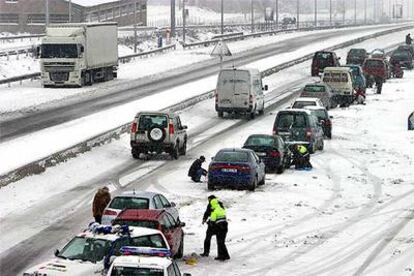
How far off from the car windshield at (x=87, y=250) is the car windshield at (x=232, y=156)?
13.1m

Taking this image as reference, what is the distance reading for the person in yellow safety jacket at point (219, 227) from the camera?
21.5 metres

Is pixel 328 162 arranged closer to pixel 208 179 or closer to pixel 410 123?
pixel 208 179

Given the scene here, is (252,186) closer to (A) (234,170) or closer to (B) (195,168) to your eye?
(A) (234,170)

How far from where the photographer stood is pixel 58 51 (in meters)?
59.5

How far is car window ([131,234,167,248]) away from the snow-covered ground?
2430 mm

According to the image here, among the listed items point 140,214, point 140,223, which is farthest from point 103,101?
point 140,223

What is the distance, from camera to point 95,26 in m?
63.5

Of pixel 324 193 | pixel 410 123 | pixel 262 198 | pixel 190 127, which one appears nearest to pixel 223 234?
pixel 262 198

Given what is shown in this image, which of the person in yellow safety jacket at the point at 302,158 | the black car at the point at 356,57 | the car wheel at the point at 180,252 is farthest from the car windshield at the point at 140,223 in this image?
the black car at the point at 356,57

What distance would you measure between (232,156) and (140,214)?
1062 cm

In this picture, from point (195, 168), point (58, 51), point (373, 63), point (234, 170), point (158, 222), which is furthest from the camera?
point (373, 63)

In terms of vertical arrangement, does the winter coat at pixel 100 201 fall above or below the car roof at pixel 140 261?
below

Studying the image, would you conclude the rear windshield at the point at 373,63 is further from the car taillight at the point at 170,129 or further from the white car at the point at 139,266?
the white car at the point at 139,266

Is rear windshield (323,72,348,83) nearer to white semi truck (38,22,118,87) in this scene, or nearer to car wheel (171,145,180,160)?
white semi truck (38,22,118,87)
